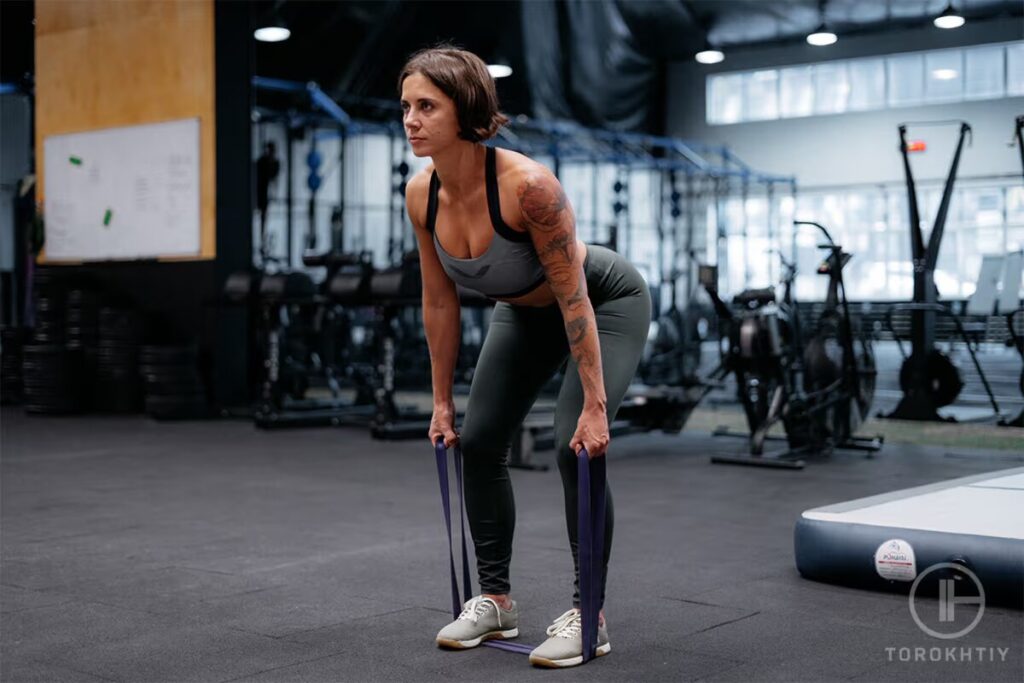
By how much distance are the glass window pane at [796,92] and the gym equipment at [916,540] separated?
13136mm

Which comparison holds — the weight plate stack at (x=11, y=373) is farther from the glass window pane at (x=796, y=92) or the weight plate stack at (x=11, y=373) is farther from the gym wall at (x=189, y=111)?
the glass window pane at (x=796, y=92)

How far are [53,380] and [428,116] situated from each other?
7044mm

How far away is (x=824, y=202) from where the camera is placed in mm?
15492

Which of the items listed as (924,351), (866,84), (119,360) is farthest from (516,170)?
(866,84)

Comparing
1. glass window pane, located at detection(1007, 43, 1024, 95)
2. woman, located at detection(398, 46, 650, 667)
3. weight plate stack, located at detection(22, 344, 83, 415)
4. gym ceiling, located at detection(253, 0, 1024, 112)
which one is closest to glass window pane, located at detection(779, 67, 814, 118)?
gym ceiling, located at detection(253, 0, 1024, 112)

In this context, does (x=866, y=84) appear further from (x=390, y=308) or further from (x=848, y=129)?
(x=390, y=308)

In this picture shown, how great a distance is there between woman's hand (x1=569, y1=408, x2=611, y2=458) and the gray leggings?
0.24 ft

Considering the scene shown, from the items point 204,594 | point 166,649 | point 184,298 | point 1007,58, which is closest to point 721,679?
point 166,649

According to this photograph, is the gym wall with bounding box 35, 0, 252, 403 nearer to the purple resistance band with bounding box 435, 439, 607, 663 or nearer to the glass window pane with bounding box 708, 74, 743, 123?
the purple resistance band with bounding box 435, 439, 607, 663

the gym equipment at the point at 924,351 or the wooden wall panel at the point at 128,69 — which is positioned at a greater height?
the wooden wall panel at the point at 128,69

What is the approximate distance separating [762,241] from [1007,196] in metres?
3.48

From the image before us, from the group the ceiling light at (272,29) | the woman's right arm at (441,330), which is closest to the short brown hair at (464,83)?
the woman's right arm at (441,330)

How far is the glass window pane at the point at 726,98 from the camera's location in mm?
16281

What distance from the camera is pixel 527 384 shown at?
2.43 metres
